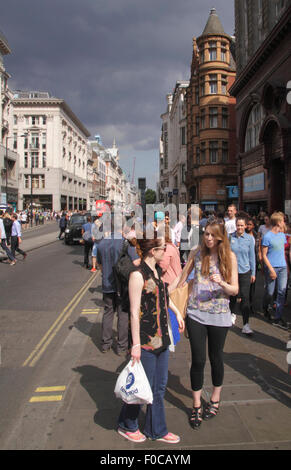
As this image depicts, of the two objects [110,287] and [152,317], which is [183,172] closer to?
[110,287]

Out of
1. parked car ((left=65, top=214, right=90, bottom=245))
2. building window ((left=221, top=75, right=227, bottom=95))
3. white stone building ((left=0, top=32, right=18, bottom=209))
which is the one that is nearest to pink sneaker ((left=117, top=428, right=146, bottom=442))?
parked car ((left=65, top=214, right=90, bottom=245))

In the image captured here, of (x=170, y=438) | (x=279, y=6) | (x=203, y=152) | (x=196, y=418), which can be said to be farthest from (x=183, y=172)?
(x=170, y=438)

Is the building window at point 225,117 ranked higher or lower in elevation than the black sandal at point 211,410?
higher

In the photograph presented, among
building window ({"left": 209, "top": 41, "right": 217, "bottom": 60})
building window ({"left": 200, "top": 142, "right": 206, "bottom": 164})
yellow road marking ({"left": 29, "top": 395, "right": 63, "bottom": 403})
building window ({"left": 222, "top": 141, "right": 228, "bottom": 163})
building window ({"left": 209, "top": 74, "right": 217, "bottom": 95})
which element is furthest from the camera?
building window ({"left": 200, "top": 142, "right": 206, "bottom": 164})

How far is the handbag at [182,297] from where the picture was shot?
336cm

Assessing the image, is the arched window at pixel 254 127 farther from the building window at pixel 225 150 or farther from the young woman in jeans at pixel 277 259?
the young woman in jeans at pixel 277 259

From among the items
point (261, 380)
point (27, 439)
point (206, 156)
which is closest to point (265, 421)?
point (261, 380)

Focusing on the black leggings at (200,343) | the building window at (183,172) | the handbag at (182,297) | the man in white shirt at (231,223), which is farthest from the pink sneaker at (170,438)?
the building window at (183,172)

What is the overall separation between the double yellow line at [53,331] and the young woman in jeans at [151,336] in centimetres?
225

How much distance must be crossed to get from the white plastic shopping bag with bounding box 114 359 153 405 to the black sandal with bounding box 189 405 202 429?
70cm

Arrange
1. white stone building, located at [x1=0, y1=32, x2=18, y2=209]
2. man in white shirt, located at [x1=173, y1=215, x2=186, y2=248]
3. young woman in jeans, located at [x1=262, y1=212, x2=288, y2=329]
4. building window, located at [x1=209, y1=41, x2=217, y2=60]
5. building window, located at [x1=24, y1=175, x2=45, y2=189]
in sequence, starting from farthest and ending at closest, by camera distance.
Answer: building window, located at [x1=24, y1=175, x2=45, y2=189]
white stone building, located at [x1=0, y1=32, x2=18, y2=209]
building window, located at [x1=209, y1=41, x2=217, y2=60]
man in white shirt, located at [x1=173, y1=215, x2=186, y2=248]
young woman in jeans, located at [x1=262, y1=212, x2=288, y2=329]

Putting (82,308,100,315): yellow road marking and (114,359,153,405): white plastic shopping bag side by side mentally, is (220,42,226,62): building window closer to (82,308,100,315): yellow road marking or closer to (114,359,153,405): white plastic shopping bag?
(82,308,100,315): yellow road marking

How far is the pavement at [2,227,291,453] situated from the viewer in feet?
9.75
